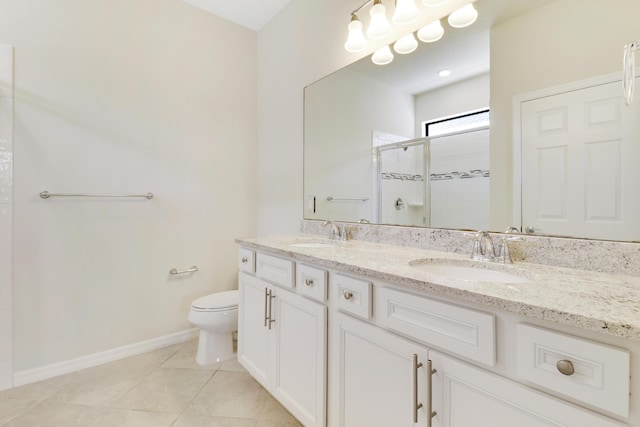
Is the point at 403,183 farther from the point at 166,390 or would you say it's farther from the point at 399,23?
the point at 166,390

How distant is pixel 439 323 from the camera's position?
79 centimetres

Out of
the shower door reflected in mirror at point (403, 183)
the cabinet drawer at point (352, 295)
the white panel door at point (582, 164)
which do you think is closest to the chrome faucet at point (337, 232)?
the shower door reflected in mirror at point (403, 183)

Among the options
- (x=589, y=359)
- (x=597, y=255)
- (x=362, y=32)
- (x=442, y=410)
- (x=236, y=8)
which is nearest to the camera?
(x=589, y=359)

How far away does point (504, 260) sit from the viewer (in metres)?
1.06

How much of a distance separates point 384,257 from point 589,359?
66cm

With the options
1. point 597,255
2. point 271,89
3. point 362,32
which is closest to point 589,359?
point 597,255

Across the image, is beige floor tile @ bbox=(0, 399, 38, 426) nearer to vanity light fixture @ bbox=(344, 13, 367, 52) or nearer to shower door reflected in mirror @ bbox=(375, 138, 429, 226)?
shower door reflected in mirror @ bbox=(375, 138, 429, 226)

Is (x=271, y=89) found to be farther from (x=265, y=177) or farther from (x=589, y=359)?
(x=589, y=359)

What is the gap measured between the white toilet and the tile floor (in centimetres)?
8

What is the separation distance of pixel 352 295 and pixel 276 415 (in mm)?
879

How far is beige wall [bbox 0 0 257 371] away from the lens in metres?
1.72

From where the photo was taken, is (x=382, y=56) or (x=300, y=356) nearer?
(x=300, y=356)

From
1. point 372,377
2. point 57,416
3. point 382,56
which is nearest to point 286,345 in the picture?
point 372,377

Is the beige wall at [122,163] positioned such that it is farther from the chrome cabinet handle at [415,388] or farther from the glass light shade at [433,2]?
the chrome cabinet handle at [415,388]
